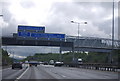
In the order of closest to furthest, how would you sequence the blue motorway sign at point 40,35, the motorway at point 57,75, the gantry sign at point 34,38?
the motorway at point 57,75 < the blue motorway sign at point 40,35 < the gantry sign at point 34,38

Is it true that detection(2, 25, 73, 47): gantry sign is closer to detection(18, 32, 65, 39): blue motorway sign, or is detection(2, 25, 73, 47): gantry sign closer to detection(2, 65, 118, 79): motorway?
detection(18, 32, 65, 39): blue motorway sign

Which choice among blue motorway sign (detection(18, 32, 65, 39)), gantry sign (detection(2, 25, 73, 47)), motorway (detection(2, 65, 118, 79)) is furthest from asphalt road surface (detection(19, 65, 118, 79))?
gantry sign (detection(2, 25, 73, 47))

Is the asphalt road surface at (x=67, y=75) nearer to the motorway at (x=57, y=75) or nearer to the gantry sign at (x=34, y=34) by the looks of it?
the motorway at (x=57, y=75)

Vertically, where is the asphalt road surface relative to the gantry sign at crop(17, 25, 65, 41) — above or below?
below

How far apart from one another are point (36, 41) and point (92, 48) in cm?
2125

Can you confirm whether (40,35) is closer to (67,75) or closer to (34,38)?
(34,38)

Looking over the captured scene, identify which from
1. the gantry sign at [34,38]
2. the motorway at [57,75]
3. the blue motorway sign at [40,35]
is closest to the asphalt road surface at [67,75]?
the motorway at [57,75]

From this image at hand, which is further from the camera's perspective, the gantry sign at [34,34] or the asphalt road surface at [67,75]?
the gantry sign at [34,34]

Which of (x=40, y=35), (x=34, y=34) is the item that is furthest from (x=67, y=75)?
(x=40, y=35)

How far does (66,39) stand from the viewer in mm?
77500

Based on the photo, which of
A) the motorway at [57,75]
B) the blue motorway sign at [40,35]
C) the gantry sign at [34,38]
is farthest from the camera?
the gantry sign at [34,38]

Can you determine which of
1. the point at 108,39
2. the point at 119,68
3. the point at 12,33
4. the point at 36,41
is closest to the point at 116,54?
the point at 108,39

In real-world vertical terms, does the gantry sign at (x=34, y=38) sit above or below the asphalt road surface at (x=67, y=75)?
above

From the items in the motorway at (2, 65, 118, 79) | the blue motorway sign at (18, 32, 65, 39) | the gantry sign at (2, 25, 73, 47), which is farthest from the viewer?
the gantry sign at (2, 25, 73, 47)
